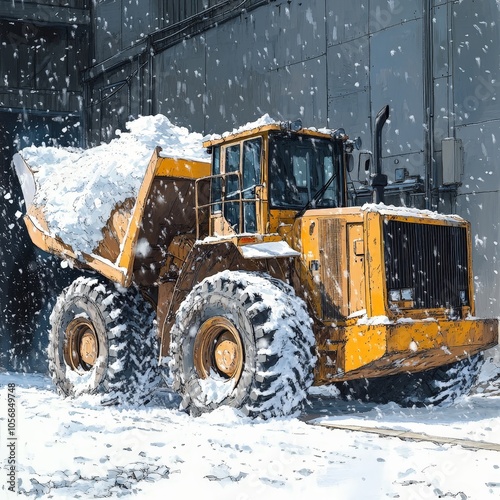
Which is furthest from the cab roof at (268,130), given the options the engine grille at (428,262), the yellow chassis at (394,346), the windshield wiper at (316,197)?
the yellow chassis at (394,346)

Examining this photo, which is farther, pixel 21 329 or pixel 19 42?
pixel 19 42

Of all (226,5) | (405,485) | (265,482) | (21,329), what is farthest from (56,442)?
(226,5)

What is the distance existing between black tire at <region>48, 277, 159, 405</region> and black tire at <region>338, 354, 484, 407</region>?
2.62 meters

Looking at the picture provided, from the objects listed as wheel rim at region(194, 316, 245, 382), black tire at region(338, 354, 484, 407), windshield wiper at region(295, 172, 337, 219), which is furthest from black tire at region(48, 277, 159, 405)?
black tire at region(338, 354, 484, 407)

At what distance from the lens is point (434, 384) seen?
8.71 m

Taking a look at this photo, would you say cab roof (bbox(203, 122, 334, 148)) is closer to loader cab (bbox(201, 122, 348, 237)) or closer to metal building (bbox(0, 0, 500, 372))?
loader cab (bbox(201, 122, 348, 237))

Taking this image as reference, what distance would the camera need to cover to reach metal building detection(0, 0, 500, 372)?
11867mm

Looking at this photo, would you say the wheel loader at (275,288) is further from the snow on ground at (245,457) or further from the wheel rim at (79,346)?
the snow on ground at (245,457)

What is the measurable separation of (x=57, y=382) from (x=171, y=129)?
323cm

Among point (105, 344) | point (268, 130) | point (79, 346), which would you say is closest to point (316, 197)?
point (268, 130)

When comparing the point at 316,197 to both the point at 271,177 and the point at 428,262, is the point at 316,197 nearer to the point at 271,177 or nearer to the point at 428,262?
the point at 271,177

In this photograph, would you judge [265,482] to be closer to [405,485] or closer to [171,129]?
[405,485]

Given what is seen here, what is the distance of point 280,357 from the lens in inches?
288

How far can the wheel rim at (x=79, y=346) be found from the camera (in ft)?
32.7
